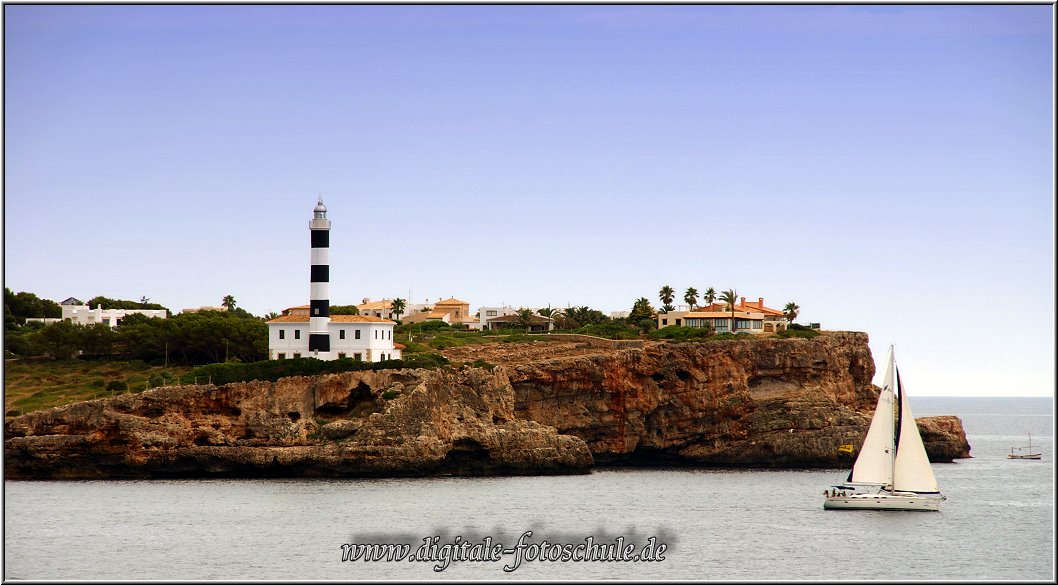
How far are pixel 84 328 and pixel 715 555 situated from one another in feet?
176

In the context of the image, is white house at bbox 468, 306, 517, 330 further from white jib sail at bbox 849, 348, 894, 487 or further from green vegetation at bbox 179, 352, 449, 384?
white jib sail at bbox 849, 348, 894, 487

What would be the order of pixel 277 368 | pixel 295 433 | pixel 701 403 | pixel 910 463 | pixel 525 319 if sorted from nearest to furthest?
pixel 910 463 < pixel 295 433 < pixel 277 368 < pixel 701 403 < pixel 525 319

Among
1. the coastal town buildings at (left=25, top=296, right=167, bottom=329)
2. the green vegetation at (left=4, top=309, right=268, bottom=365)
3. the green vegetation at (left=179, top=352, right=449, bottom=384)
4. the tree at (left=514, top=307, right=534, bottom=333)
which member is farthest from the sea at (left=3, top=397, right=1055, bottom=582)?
the coastal town buildings at (left=25, top=296, right=167, bottom=329)

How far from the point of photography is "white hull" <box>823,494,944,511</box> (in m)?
60.8

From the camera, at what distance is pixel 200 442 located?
69.6 m

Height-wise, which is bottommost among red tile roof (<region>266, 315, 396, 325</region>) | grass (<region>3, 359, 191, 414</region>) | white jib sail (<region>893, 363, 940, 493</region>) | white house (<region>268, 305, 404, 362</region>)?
white jib sail (<region>893, 363, 940, 493</region>)

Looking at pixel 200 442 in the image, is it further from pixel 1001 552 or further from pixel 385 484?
pixel 1001 552

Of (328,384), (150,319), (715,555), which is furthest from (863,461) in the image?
(150,319)

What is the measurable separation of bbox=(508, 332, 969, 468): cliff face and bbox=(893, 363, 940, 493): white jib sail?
58.2 ft

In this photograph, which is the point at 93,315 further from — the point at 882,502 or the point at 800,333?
the point at 882,502

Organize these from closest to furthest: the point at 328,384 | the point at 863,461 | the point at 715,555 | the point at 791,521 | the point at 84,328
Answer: the point at 715,555 → the point at 791,521 → the point at 863,461 → the point at 328,384 → the point at 84,328

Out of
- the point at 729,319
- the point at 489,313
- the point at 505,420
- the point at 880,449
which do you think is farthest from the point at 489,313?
the point at 880,449

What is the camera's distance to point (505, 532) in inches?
2018

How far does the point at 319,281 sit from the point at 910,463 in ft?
110
